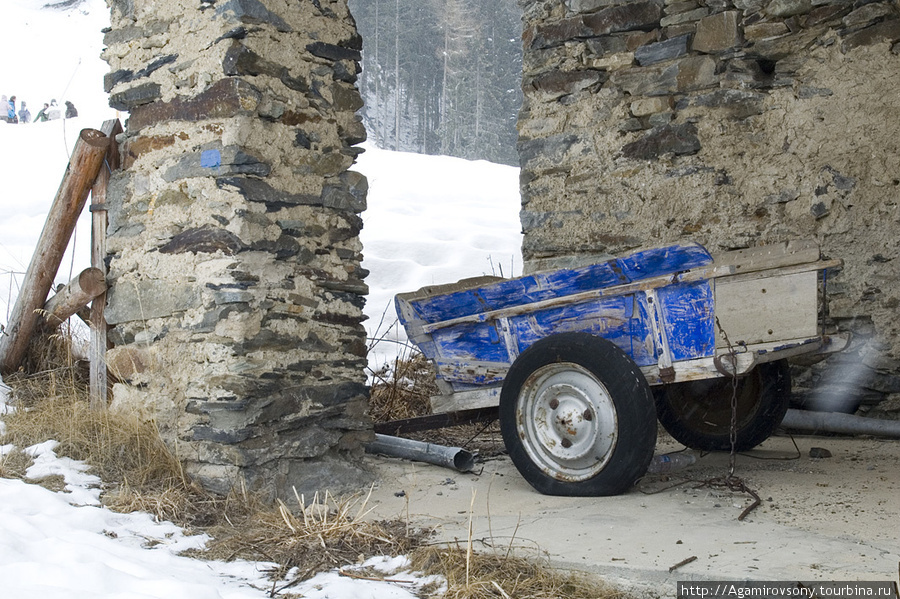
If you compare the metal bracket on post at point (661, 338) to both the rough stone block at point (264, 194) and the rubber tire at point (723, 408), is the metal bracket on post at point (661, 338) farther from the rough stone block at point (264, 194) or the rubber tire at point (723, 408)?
the rough stone block at point (264, 194)

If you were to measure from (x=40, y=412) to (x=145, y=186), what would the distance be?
4.15 ft

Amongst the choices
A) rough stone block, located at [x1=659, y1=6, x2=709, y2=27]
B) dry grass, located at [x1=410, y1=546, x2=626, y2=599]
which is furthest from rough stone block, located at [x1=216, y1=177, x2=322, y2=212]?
rough stone block, located at [x1=659, y1=6, x2=709, y2=27]

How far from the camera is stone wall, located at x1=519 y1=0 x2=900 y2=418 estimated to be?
5164 millimetres

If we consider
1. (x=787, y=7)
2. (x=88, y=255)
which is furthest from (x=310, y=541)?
(x=88, y=255)

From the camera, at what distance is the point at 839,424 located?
5234mm

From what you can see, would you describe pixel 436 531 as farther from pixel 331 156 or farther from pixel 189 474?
pixel 331 156

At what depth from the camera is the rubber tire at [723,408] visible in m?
4.68

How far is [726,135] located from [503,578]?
3750 mm

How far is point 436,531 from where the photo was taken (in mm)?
3475

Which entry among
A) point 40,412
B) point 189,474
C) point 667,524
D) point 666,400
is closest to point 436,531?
point 667,524

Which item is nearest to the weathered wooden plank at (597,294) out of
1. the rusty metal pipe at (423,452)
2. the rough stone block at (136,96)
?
the rusty metal pipe at (423,452)

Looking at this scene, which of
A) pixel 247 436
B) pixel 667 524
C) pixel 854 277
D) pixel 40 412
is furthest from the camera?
pixel 854 277

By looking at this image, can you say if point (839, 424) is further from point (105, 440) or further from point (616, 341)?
point (105, 440)

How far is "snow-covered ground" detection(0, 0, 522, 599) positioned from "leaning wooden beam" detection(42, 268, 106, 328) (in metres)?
0.83
